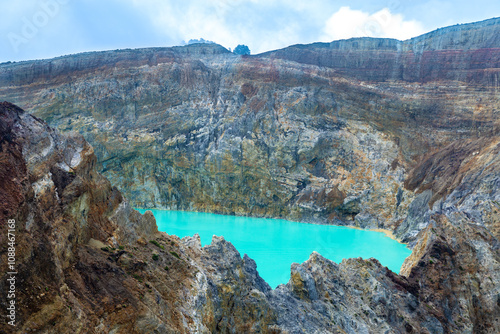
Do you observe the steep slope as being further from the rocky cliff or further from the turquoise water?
the rocky cliff

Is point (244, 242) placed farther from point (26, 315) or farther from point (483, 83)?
point (483, 83)

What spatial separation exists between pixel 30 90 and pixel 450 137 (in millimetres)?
68704

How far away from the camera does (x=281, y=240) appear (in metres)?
35.3

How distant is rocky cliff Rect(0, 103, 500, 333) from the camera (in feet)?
20.0

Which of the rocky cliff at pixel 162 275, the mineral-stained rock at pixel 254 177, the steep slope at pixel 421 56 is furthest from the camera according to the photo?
the steep slope at pixel 421 56

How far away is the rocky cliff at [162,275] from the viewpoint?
6086 millimetres

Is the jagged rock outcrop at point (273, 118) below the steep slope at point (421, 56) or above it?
below

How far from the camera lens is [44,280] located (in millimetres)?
5863

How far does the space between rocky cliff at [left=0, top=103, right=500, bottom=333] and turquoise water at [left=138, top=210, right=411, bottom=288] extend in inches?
316

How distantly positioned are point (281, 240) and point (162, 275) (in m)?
27.0

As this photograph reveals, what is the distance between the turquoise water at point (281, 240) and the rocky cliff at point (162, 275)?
26.4 feet

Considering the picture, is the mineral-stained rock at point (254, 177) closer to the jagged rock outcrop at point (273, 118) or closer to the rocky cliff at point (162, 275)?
the rocky cliff at point (162, 275)

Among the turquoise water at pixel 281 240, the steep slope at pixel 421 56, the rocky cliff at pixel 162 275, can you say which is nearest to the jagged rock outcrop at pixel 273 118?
the steep slope at pixel 421 56

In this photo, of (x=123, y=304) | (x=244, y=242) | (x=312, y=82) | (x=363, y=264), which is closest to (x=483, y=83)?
(x=312, y=82)
